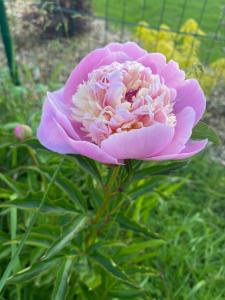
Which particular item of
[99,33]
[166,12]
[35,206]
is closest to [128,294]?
[35,206]

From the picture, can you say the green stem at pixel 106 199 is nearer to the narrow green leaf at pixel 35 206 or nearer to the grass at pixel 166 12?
the narrow green leaf at pixel 35 206

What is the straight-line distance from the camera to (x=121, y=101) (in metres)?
0.69

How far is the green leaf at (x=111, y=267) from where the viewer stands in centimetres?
101

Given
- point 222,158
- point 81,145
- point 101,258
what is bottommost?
point 222,158

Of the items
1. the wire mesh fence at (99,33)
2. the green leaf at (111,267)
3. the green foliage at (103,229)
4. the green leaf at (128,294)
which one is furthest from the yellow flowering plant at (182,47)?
the green leaf at (111,267)

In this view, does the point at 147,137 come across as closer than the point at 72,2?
Yes

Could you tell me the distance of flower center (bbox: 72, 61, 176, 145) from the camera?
2.23ft

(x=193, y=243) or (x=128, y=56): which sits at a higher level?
(x=128, y=56)

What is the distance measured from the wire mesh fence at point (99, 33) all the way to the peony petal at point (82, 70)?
3.64 feet

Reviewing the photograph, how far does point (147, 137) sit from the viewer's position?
0.65 m

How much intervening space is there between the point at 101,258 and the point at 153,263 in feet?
2.28

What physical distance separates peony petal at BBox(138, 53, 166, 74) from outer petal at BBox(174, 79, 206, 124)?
54 millimetres

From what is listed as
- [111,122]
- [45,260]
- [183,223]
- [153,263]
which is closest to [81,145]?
[111,122]

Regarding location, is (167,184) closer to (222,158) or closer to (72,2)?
(222,158)
